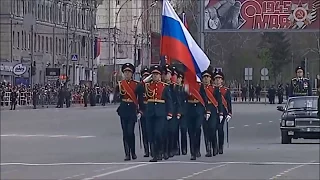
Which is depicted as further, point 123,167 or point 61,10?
point 123,167

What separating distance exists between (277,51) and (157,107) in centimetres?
9660

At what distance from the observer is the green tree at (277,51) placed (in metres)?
113

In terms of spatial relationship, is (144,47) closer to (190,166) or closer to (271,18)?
(271,18)

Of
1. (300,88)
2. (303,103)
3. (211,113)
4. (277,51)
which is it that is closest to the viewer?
(211,113)

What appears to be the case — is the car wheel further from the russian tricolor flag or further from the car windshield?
the russian tricolor flag

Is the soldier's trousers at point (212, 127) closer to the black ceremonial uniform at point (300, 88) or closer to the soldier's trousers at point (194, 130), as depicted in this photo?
the soldier's trousers at point (194, 130)

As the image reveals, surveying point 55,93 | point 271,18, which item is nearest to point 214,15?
point 271,18

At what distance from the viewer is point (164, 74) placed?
61.7 ft

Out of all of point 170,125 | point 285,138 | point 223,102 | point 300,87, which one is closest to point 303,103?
point 285,138

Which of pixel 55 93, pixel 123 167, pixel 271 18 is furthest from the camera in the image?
pixel 55 93

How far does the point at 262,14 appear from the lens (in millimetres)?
47875

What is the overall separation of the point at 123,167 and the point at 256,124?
2125cm

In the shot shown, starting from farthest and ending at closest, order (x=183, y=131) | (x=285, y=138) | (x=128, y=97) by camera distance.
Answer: (x=285, y=138)
(x=183, y=131)
(x=128, y=97)

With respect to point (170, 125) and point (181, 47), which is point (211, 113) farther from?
point (181, 47)
